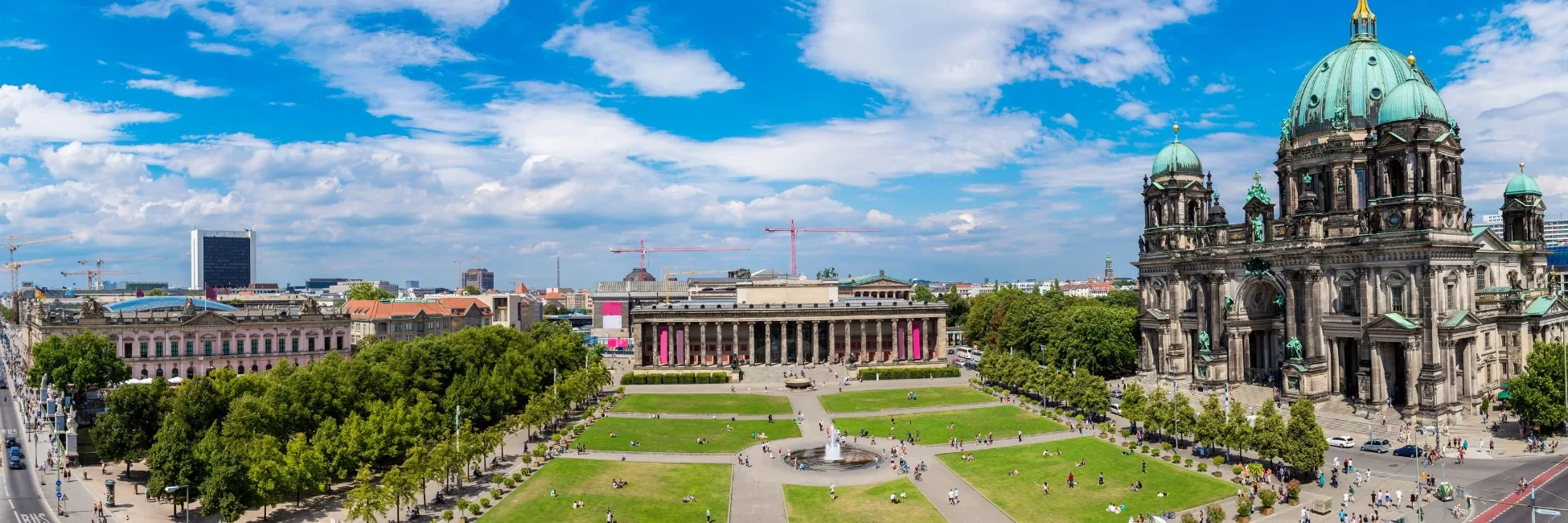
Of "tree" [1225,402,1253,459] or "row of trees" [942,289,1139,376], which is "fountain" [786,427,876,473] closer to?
"tree" [1225,402,1253,459]

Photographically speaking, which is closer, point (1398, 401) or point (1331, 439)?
point (1331, 439)

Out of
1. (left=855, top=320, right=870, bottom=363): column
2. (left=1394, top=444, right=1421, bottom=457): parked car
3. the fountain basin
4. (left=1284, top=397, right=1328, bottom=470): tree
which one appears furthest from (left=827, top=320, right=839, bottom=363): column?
(left=1284, top=397, right=1328, bottom=470): tree

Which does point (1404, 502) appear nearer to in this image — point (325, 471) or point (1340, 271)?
point (1340, 271)

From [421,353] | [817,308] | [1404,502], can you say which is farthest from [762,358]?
[1404,502]

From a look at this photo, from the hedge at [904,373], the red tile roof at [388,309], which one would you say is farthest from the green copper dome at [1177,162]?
the red tile roof at [388,309]

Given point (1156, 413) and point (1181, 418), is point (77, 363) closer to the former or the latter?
point (1156, 413)

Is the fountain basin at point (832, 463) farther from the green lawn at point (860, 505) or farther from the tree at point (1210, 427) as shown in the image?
the tree at point (1210, 427)
